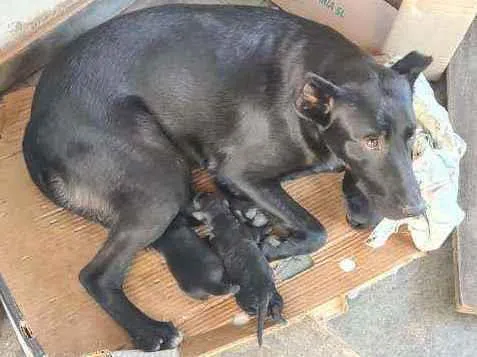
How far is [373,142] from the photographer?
1.98m

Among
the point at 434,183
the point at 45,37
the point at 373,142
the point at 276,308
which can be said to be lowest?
the point at 276,308

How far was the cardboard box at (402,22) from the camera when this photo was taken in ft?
8.45

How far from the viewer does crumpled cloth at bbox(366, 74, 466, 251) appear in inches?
92.0

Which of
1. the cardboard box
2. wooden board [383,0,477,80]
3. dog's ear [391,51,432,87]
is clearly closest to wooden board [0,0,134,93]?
the cardboard box

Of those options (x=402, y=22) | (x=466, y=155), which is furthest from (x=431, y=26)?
(x=466, y=155)

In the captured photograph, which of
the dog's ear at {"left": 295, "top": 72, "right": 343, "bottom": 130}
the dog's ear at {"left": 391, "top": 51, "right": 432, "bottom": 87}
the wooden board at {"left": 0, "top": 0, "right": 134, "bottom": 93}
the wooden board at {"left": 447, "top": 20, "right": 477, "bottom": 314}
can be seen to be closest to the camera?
the dog's ear at {"left": 295, "top": 72, "right": 343, "bottom": 130}

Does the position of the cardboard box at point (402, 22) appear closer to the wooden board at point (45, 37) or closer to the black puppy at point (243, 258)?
the wooden board at point (45, 37)

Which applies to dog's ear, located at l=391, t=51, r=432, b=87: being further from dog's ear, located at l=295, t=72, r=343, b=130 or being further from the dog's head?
dog's ear, located at l=295, t=72, r=343, b=130

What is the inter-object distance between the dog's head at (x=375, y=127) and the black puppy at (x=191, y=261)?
0.49m

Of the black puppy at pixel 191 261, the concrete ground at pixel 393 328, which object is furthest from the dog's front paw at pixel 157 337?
the concrete ground at pixel 393 328

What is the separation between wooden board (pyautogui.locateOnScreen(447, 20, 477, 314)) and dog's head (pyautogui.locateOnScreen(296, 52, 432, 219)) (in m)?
0.56

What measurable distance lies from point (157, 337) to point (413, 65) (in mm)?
1038

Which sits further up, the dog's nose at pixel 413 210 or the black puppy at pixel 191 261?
the dog's nose at pixel 413 210

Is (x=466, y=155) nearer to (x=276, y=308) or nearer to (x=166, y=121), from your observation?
(x=276, y=308)
